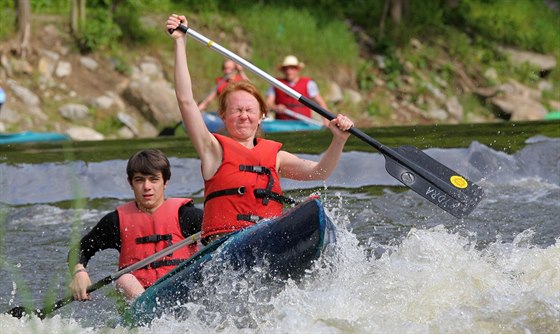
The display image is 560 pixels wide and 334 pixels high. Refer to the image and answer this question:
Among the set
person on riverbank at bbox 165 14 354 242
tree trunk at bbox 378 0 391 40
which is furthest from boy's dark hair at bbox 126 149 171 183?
tree trunk at bbox 378 0 391 40

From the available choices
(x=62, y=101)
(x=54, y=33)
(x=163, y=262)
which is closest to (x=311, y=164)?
(x=163, y=262)

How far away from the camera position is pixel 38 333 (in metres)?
4.34

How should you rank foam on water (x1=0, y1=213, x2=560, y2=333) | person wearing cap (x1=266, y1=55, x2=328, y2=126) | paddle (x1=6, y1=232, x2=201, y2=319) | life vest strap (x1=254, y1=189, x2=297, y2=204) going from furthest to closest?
person wearing cap (x1=266, y1=55, x2=328, y2=126) < life vest strap (x1=254, y1=189, x2=297, y2=204) < paddle (x1=6, y1=232, x2=201, y2=319) < foam on water (x1=0, y1=213, x2=560, y2=333)

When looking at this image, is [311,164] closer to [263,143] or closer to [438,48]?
[263,143]

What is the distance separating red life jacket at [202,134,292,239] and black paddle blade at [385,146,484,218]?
59cm

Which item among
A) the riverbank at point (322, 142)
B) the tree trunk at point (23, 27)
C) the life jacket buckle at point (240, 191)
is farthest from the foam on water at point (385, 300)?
the tree trunk at point (23, 27)

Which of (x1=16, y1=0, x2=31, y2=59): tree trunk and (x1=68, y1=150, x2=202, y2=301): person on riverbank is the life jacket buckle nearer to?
(x1=68, y1=150, x2=202, y2=301): person on riverbank

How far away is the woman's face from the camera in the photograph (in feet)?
15.5

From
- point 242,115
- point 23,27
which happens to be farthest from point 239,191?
point 23,27

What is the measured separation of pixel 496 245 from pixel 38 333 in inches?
92.2

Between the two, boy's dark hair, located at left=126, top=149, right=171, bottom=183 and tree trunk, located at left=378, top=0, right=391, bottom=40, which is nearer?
boy's dark hair, located at left=126, top=149, right=171, bottom=183

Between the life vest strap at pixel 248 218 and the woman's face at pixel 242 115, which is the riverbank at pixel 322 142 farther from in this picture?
the life vest strap at pixel 248 218

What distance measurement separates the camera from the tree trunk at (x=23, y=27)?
45.4ft

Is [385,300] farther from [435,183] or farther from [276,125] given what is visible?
[276,125]
